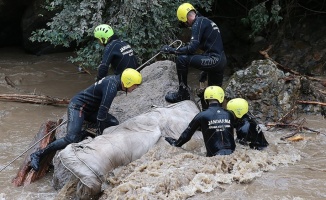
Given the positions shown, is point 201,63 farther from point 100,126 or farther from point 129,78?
point 100,126

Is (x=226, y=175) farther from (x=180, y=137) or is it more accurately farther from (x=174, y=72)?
(x=174, y=72)

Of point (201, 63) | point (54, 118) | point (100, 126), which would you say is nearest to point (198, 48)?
point (201, 63)

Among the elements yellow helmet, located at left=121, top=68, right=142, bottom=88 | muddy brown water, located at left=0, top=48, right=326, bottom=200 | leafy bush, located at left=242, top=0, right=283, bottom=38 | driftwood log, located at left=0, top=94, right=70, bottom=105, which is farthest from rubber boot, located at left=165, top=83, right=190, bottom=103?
leafy bush, located at left=242, top=0, right=283, bottom=38

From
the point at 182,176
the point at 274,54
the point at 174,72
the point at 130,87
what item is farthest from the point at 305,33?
the point at 182,176

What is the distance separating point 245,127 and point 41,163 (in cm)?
300

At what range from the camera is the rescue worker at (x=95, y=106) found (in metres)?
6.52

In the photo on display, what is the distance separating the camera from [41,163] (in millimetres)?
6938

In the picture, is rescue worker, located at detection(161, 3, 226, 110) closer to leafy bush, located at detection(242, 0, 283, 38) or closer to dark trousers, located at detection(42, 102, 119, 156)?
dark trousers, located at detection(42, 102, 119, 156)

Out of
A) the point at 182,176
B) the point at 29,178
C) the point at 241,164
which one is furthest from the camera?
the point at 29,178

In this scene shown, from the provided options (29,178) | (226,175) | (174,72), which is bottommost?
(29,178)

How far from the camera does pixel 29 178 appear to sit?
6.70 meters

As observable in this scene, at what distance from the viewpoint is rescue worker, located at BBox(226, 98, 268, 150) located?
6523mm

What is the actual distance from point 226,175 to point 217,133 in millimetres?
760

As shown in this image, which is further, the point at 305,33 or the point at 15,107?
the point at 305,33
